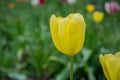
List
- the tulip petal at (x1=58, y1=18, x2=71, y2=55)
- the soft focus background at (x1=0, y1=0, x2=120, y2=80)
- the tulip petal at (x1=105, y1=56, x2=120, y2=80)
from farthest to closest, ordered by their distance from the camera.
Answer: the soft focus background at (x1=0, y1=0, x2=120, y2=80) → the tulip petal at (x1=58, y1=18, x2=71, y2=55) → the tulip petal at (x1=105, y1=56, x2=120, y2=80)

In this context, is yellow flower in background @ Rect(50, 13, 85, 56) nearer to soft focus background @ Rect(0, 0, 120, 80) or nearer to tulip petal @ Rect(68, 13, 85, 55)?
tulip petal @ Rect(68, 13, 85, 55)

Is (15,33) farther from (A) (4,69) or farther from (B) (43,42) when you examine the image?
(A) (4,69)

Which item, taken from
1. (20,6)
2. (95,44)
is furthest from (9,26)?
(20,6)

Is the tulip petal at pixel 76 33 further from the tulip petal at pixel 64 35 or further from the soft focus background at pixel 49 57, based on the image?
the soft focus background at pixel 49 57

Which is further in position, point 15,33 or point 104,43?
point 15,33

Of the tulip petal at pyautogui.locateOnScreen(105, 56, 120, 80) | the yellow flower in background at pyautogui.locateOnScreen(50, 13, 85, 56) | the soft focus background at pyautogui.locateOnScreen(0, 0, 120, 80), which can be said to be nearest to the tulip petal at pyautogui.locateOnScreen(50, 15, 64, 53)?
the yellow flower in background at pyautogui.locateOnScreen(50, 13, 85, 56)

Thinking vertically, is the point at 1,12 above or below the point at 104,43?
above

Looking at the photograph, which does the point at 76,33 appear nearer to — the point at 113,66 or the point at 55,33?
the point at 55,33

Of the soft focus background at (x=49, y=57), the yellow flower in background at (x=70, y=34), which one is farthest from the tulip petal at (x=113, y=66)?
the soft focus background at (x=49, y=57)
